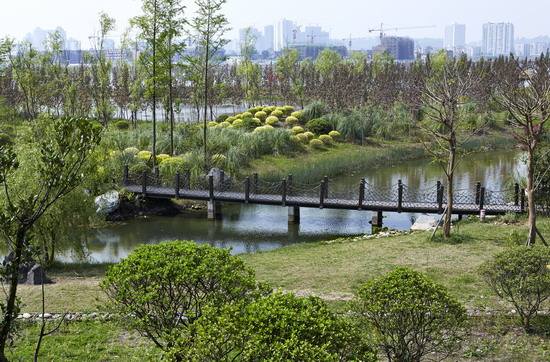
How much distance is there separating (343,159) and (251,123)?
6.84 m

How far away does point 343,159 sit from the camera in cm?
3350

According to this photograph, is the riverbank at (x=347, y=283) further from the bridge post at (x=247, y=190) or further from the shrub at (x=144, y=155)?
the shrub at (x=144, y=155)

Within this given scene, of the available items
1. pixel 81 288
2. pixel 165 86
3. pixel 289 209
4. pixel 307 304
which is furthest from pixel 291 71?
pixel 307 304

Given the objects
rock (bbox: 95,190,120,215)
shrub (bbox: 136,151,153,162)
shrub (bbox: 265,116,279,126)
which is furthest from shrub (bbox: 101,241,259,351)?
shrub (bbox: 265,116,279,126)

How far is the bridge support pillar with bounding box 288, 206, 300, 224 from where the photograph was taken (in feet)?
76.1

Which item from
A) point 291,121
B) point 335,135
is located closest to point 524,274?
point 335,135

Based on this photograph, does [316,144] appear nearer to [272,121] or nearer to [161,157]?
[272,121]

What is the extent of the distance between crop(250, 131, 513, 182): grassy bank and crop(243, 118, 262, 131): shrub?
4790 mm

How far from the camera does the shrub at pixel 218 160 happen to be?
28.2 metres

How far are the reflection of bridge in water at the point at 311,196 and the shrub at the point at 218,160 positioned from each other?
1.85m

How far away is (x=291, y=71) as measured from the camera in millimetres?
60094

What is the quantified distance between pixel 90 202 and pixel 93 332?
22.8 feet

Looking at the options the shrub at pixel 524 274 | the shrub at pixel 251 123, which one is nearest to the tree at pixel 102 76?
the shrub at pixel 251 123

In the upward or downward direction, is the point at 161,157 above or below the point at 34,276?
above
